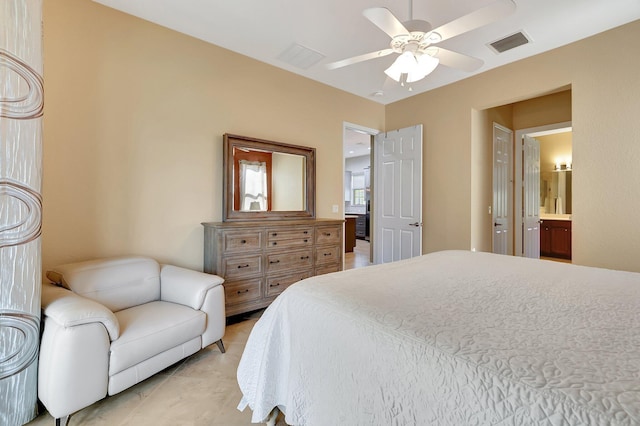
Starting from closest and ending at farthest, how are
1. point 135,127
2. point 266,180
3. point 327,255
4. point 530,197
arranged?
point 135,127 < point 266,180 < point 327,255 < point 530,197

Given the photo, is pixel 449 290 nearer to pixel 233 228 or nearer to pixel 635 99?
pixel 233 228

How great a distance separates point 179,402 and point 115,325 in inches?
24.1

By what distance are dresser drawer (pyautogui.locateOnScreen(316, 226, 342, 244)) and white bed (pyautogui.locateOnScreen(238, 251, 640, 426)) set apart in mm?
1755

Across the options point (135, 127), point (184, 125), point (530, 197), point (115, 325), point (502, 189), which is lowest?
point (115, 325)

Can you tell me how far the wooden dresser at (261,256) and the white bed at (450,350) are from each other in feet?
4.42

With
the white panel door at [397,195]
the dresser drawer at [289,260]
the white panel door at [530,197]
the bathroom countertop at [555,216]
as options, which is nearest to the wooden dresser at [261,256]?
the dresser drawer at [289,260]

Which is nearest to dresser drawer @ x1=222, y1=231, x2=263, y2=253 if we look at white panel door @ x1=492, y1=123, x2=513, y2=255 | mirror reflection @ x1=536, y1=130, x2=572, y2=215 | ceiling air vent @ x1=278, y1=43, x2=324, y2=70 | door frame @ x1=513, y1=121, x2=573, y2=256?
ceiling air vent @ x1=278, y1=43, x2=324, y2=70

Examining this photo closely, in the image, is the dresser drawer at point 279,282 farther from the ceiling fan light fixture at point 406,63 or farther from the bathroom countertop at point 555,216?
the bathroom countertop at point 555,216

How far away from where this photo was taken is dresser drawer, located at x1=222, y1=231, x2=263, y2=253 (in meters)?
2.71

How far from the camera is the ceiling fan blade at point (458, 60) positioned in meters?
2.02

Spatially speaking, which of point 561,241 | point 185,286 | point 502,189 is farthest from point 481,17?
point 561,241

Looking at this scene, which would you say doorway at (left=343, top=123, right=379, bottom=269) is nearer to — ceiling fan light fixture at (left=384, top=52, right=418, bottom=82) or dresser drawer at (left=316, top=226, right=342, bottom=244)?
dresser drawer at (left=316, top=226, right=342, bottom=244)

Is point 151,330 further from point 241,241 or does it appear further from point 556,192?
point 556,192

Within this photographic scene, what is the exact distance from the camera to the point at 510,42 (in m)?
2.95
